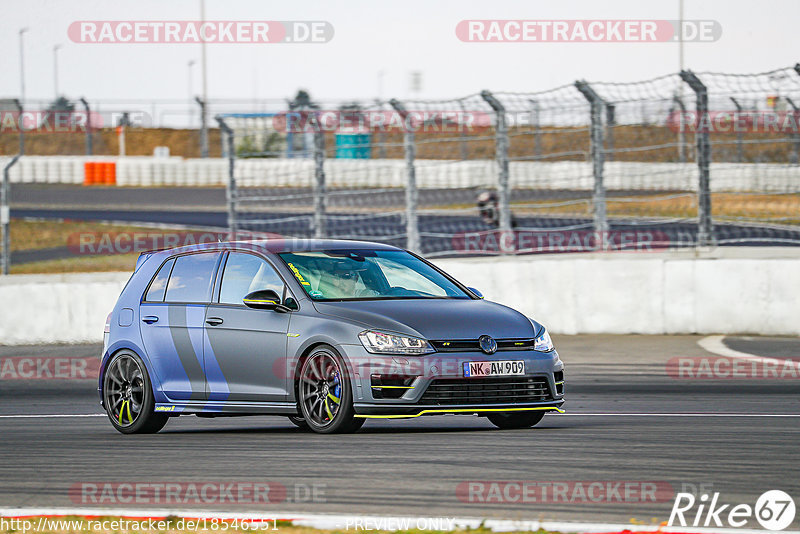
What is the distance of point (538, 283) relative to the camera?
1611 cm

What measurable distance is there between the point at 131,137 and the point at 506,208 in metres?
54.9

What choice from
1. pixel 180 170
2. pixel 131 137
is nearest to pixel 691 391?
pixel 180 170

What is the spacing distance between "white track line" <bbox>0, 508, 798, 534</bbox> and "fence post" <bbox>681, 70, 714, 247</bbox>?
34.0 feet

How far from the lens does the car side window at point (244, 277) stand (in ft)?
31.9

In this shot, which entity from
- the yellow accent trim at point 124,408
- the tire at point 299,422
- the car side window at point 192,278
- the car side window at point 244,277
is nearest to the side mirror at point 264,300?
the car side window at point 244,277

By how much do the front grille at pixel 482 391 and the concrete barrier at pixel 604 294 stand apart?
673cm

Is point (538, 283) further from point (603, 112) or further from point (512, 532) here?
point (512, 532)

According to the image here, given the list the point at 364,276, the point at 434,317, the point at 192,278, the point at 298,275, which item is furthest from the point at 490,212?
Result: the point at 434,317

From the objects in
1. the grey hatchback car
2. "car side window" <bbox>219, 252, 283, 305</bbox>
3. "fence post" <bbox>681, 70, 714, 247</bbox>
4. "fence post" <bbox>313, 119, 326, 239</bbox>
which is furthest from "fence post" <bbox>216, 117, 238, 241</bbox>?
"car side window" <bbox>219, 252, 283, 305</bbox>

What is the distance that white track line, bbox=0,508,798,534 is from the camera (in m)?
5.76

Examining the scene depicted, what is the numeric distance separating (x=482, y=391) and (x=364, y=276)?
136 cm

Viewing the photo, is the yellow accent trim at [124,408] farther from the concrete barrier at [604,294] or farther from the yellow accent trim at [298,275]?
the concrete barrier at [604,294]

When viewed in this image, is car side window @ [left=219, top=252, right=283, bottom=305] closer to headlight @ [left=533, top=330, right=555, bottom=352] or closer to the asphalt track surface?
the asphalt track surface

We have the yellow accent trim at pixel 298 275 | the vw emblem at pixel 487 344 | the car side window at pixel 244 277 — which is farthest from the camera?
the car side window at pixel 244 277
